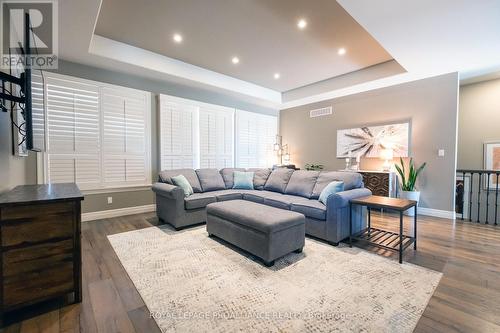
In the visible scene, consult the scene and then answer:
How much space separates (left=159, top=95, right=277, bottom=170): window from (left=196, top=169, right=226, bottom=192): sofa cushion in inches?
30.5

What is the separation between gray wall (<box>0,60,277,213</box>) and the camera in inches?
89.6

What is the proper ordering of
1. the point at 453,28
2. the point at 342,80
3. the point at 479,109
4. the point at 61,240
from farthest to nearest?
the point at 342,80, the point at 479,109, the point at 453,28, the point at 61,240

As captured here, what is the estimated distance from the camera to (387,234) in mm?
3092

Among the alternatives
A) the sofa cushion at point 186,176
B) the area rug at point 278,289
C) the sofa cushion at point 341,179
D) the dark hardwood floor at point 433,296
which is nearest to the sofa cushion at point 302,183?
the sofa cushion at point 341,179

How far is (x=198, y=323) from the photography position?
4.93ft

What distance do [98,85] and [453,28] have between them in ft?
17.2

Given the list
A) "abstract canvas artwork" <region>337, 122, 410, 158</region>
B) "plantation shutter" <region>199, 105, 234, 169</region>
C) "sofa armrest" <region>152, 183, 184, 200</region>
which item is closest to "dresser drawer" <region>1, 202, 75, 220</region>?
"sofa armrest" <region>152, 183, 184, 200</region>

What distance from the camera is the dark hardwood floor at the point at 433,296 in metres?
1.49

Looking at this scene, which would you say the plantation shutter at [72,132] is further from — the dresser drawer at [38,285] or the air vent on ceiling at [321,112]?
the air vent on ceiling at [321,112]

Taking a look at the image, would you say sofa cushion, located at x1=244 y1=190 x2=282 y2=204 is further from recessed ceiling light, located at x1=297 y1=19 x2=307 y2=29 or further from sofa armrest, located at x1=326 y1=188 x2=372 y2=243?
recessed ceiling light, located at x1=297 y1=19 x2=307 y2=29

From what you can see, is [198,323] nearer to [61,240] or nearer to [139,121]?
[61,240]

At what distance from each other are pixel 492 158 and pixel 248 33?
5.54 metres

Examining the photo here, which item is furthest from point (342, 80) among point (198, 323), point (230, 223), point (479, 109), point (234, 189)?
point (198, 323)

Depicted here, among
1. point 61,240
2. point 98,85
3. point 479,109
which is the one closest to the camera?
point 61,240
